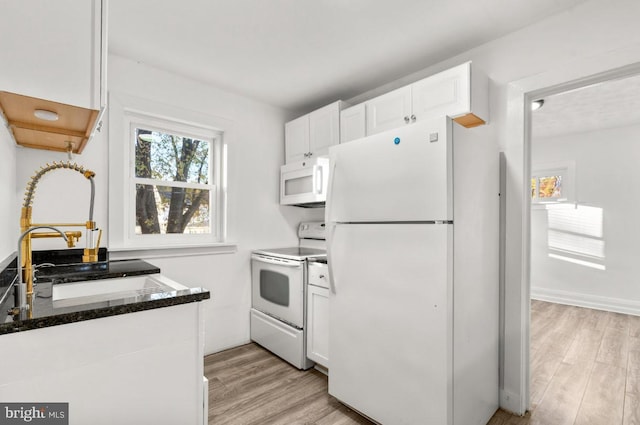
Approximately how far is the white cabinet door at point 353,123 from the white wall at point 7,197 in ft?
6.80

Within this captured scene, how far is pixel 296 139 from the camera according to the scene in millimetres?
3088

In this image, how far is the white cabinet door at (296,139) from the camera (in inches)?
117

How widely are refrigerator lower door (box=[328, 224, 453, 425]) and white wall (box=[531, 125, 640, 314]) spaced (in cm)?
398

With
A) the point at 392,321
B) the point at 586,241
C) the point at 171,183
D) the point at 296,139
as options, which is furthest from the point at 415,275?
the point at 586,241

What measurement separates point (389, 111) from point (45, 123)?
78.7 inches

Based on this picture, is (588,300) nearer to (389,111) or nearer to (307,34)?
(389,111)

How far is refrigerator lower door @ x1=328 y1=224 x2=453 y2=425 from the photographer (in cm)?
146

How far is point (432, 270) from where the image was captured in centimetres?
149

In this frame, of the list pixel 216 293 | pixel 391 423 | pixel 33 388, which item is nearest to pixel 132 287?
pixel 33 388

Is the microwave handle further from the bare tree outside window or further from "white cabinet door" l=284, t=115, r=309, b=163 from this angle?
the bare tree outside window

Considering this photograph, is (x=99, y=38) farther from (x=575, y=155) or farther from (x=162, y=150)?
(x=575, y=155)

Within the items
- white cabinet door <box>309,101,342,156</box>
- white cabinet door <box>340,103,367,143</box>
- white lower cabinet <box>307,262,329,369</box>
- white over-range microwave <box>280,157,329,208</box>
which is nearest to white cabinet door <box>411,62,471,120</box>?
white cabinet door <box>340,103,367,143</box>

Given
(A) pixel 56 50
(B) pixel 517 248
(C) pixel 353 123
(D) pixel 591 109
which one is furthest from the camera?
(D) pixel 591 109

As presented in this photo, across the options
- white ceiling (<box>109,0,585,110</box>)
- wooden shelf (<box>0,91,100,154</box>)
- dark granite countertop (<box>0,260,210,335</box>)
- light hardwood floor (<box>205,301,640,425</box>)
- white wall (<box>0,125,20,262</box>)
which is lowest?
light hardwood floor (<box>205,301,640,425</box>)
